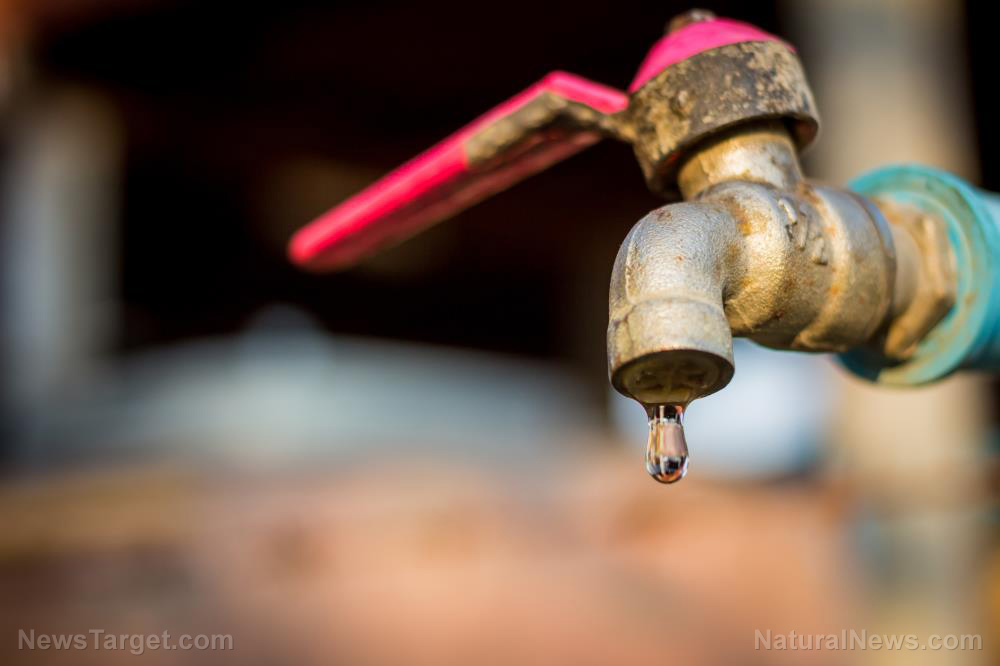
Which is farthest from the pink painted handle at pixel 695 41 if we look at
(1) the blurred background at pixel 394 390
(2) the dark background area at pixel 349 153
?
(2) the dark background area at pixel 349 153

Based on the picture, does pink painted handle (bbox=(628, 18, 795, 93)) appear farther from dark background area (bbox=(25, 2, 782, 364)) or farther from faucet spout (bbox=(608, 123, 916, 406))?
dark background area (bbox=(25, 2, 782, 364))

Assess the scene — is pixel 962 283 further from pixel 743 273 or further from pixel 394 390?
pixel 394 390

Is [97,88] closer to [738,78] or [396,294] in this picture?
[396,294]

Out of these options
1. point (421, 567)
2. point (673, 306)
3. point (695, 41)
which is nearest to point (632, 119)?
point (695, 41)

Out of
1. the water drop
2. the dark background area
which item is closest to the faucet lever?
the water drop

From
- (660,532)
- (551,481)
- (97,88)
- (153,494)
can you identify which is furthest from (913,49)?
(97,88)
